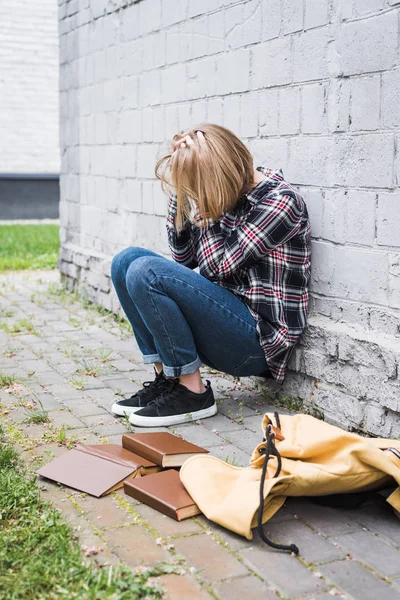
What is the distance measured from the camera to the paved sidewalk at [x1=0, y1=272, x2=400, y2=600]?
7.09 ft

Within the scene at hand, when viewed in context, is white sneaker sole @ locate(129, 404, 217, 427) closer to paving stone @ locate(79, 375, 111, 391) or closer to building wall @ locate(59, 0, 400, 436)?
building wall @ locate(59, 0, 400, 436)

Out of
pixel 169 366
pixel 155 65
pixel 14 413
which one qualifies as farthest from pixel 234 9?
pixel 14 413

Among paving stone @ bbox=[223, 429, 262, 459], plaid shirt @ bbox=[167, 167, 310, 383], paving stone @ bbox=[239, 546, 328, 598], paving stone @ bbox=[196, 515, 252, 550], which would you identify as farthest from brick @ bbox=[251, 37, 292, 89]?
paving stone @ bbox=[239, 546, 328, 598]

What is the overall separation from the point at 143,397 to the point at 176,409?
21 centimetres

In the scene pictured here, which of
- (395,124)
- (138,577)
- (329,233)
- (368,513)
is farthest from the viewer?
(329,233)

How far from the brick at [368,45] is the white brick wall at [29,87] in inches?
467

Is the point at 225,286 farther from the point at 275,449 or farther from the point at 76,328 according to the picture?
the point at 76,328

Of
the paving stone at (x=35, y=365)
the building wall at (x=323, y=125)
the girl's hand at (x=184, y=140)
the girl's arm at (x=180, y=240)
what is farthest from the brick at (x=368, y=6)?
the paving stone at (x=35, y=365)

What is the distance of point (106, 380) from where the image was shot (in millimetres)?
4211

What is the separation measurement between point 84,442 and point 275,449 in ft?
3.33

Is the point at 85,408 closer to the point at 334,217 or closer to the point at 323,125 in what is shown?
the point at 334,217

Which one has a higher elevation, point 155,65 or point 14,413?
point 155,65

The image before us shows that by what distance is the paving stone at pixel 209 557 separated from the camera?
2.21 metres

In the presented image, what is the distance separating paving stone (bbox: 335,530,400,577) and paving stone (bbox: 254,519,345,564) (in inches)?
1.9
